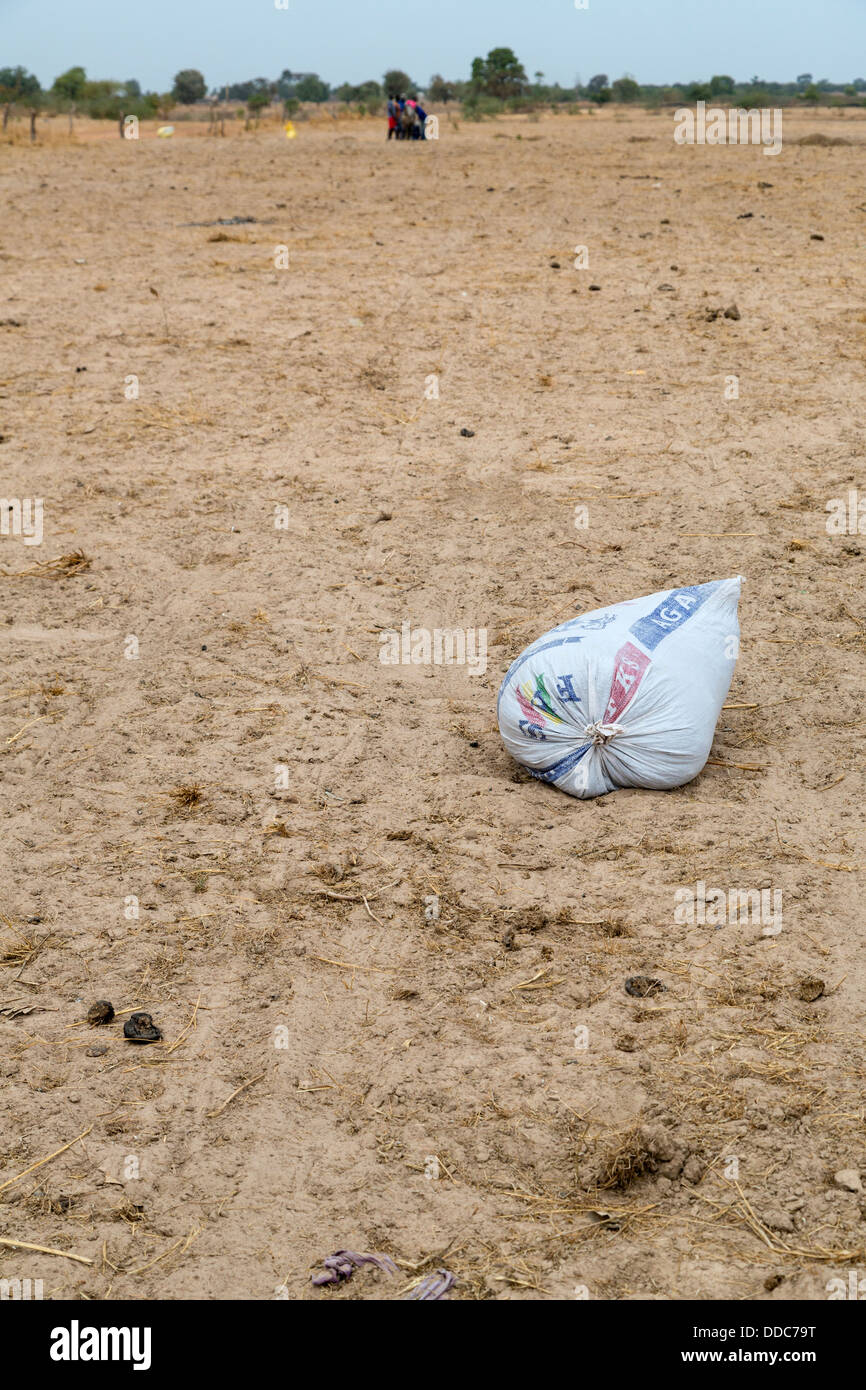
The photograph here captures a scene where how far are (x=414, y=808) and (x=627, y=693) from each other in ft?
2.39

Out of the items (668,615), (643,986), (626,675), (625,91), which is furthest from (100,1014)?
(625,91)

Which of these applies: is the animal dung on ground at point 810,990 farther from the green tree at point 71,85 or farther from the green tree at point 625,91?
the green tree at point 625,91

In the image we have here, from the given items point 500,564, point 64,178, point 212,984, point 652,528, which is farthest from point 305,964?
point 64,178

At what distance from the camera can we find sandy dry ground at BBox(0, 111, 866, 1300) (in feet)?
7.37

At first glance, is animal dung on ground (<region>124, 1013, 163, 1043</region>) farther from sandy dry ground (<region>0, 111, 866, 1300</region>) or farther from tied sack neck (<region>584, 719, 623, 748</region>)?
tied sack neck (<region>584, 719, 623, 748</region>)

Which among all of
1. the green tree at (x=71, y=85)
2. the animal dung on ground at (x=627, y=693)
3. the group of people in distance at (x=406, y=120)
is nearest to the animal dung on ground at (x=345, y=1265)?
the animal dung on ground at (x=627, y=693)

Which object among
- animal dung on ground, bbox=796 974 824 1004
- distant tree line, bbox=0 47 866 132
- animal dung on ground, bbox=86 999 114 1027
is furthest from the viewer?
distant tree line, bbox=0 47 866 132

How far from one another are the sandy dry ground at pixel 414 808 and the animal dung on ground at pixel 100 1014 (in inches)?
1.0

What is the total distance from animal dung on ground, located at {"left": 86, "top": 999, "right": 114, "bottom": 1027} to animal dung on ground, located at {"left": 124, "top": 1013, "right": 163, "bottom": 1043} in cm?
5

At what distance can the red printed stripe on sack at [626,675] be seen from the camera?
3184 mm

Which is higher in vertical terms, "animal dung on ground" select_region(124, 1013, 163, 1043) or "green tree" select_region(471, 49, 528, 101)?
"green tree" select_region(471, 49, 528, 101)

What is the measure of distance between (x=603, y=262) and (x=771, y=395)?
2769mm

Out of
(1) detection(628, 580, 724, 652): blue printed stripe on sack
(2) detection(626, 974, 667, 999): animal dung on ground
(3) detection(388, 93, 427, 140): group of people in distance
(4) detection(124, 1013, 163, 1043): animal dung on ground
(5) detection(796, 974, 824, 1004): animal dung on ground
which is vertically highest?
(3) detection(388, 93, 427, 140): group of people in distance

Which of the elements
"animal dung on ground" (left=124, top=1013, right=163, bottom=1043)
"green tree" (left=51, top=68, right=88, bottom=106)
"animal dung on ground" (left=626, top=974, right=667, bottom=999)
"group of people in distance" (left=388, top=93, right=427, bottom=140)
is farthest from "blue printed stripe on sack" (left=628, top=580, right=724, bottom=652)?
"green tree" (left=51, top=68, right=88, bottom=106)
